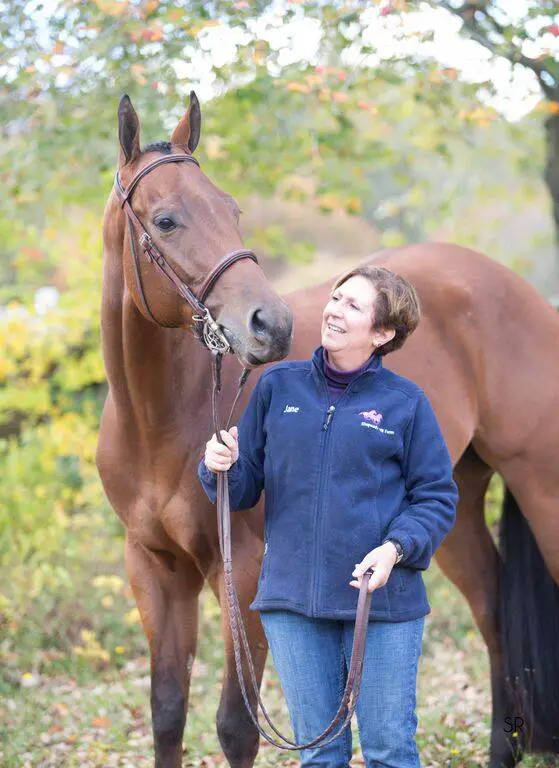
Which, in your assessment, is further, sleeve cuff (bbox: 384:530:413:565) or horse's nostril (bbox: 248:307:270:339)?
horse's nostril (bbox: 248:307:270:339)

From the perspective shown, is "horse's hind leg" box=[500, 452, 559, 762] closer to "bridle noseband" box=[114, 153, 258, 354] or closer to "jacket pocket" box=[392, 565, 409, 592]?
"jacket pocket" box=[392, 565, 409, 592]

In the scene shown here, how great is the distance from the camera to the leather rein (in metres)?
2.12

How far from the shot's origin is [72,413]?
721 cm

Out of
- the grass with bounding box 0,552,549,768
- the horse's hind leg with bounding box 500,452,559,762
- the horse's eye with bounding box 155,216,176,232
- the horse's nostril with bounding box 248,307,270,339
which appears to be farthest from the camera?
the grass with bounding box 0,552,549,768

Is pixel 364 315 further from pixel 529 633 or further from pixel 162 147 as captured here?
pixel 529 633

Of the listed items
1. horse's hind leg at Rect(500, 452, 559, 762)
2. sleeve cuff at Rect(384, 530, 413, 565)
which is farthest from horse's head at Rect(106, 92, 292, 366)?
horse's hind leg at Rect(500, 452, 559, 762)

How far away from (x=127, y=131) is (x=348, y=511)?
132cm

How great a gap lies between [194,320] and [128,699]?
290 centimetres

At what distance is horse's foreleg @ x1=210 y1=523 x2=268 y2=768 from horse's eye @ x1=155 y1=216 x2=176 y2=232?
975 millimetres

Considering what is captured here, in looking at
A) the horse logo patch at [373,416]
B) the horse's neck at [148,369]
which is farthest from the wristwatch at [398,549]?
the horse's neck at [148,369]

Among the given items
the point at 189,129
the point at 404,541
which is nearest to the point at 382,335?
the point at 404,541

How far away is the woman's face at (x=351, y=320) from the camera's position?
7.68 feet

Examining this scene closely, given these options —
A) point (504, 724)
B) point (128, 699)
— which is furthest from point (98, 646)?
point (504, 724)

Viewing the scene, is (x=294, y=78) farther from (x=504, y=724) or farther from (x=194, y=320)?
(x=504, y=724)
